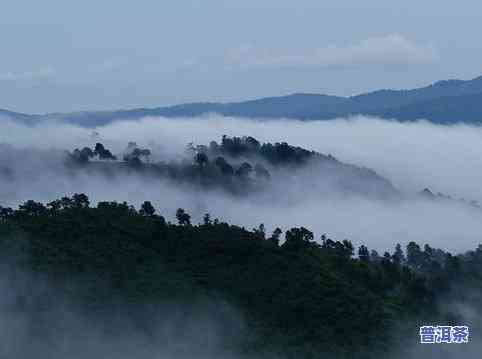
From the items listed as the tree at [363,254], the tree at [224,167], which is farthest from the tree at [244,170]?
the tree at [363,254]

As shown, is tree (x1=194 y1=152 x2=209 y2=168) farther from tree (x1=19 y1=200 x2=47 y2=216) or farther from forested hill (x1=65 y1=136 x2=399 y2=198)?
tree (x1=19 y1=200 x2=47 y2=216)

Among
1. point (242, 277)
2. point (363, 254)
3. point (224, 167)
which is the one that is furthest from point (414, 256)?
point (224, 167)

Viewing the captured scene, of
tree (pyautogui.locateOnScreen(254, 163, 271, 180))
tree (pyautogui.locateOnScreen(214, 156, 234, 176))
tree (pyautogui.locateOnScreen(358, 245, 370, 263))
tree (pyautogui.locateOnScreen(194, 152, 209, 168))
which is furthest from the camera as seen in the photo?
tree (pyautogui.locateOnScreen(254, 163, 271, 180))

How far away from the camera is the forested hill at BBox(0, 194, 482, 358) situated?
61.8m

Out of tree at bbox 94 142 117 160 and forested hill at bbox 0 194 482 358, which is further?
tree at bbox 94 142 117 160

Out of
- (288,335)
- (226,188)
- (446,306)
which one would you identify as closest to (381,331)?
(288,335)

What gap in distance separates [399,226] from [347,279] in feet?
316

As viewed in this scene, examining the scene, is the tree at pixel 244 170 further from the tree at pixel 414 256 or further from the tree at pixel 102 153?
the tree at pixel 414 256

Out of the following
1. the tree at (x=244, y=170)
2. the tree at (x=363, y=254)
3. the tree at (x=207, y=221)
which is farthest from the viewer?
the tree at (x=244, y=170)

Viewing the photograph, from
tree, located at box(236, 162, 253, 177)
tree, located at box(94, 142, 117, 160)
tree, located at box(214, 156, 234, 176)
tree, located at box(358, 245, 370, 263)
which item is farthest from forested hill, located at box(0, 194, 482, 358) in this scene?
tree, located at box(94, 142, 117, 160)

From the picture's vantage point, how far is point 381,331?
62.5m

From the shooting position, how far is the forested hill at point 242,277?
203 ft

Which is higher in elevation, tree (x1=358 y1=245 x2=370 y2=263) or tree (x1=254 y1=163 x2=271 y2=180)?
tree (x1=254 y1=163 x2=271 y2=180)

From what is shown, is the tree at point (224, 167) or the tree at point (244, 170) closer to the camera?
the tree at point (224, 167)
